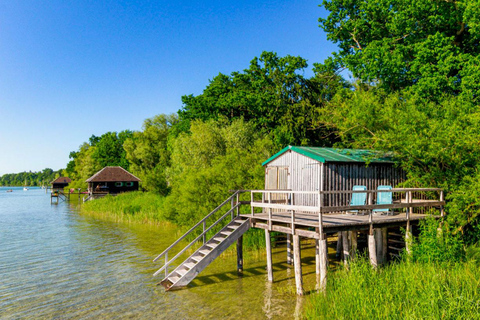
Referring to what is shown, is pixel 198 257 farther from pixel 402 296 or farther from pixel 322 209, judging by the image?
pixel 402 296

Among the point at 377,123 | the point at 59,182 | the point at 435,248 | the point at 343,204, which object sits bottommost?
the point at 435,248

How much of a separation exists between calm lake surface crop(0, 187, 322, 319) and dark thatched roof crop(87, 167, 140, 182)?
110 feet

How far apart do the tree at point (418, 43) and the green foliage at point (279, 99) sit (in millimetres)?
4871

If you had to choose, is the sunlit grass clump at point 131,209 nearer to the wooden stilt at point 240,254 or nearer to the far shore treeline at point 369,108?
the far shore treeline at point 369,108

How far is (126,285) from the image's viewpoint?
13461 mm

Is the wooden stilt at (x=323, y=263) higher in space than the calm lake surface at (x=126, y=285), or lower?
higher

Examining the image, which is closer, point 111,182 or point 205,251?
point 205,251

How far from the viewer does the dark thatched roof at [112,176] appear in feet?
181

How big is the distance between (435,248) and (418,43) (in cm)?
1557

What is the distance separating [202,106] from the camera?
142ft

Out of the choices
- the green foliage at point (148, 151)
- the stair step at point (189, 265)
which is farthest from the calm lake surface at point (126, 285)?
the green foliage at point (148, 151)

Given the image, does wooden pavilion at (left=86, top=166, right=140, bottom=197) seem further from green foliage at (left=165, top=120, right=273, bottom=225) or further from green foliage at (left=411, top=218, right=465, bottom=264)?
green foliage at (left=411, top=218, right=465, bottom=264)

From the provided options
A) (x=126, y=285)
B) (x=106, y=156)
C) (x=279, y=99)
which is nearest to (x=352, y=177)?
(x=126, y=285)

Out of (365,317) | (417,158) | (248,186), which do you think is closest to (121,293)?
(365,317)
